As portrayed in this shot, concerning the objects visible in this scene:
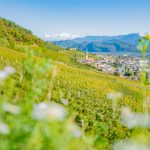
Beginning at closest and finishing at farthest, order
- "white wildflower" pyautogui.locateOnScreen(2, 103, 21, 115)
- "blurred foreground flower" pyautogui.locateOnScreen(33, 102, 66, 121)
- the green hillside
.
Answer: "blurred foreground flower" pyautogui.locateOnScreen(33, 102, 66, 121), "white wildflower" pyautogui.locateOnScreen(2, 103, 21, 115), the green hillside

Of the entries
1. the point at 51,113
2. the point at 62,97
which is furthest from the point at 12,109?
the point at 62,97

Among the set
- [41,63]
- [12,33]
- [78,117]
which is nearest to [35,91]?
[41,63]

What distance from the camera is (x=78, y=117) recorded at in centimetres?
1545

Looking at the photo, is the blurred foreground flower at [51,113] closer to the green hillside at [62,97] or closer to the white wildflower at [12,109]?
the green hillside at [62,97]

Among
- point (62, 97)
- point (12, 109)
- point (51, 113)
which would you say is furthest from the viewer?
point (62, 97)

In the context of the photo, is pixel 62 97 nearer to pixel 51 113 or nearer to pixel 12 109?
pixel 12 109

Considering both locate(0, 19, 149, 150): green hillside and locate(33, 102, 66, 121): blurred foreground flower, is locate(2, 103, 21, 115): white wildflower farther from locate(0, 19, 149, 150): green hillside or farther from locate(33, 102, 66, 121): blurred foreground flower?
locate(33, 102, 66, 121): blurred foreground flower

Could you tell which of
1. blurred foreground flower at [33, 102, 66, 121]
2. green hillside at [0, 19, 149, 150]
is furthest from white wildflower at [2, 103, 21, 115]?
blurred foreground flower at [33, 102, 66, 121]

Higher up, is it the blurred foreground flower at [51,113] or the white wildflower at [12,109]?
the blurred foreground flower at [51,113]

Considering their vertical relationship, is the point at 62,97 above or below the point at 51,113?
below

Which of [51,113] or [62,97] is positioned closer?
[51,113]

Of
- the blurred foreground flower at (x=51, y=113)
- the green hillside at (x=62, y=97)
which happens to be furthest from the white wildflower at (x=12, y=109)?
the blurred foreground flower at (x=51, y=113)

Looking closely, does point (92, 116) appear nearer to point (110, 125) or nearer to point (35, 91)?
point (110, 125)

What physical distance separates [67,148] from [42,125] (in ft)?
0.97
